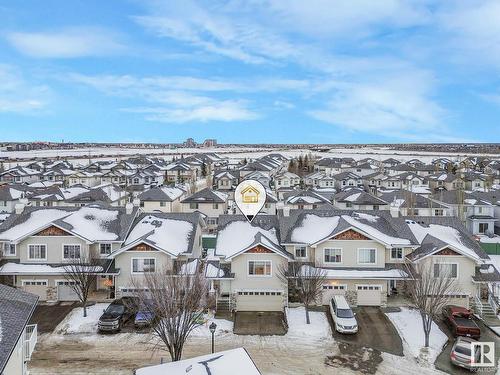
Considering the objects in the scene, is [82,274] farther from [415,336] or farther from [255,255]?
[415,336]

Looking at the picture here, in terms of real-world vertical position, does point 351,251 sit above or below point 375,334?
above

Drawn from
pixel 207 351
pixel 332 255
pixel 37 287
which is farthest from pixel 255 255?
pixel 37 287

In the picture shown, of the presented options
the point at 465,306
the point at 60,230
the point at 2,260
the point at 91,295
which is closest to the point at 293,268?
the point at 465,306

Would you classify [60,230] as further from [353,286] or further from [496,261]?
[496,261]

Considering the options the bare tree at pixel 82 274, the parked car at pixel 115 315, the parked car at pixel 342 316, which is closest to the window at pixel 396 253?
the parked car at pixel 342 316

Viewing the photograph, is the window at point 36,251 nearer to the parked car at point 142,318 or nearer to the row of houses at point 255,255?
the row of houses at point 255,255

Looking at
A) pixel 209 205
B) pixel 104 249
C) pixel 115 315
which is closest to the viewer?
pixel 115 315
